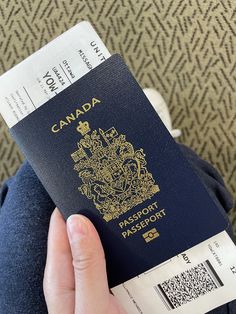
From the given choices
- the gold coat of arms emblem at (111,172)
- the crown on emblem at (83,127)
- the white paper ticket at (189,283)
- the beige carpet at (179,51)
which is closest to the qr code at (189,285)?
the white paper ticket at (189,283)

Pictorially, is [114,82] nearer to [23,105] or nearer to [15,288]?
[23,105]

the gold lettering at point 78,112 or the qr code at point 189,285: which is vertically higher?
the gold lettering at point 78,112

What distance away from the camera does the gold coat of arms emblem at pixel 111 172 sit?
58 centimetres

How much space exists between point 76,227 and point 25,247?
17 cm

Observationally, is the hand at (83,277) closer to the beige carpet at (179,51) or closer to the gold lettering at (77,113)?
the gold lettering at (77,113)

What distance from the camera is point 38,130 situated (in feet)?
1.90

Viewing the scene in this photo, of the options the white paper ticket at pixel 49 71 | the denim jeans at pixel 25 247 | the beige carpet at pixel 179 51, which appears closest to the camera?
the white paper ticket at pixel 49 71

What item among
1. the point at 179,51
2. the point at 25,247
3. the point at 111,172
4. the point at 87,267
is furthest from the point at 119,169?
the point at 179,51

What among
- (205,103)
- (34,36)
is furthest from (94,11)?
(205,103)

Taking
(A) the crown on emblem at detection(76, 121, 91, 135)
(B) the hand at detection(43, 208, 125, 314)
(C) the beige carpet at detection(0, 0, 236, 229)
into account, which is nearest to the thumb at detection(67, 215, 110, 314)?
(B) the hand at detection(43, 208, 125, 314)

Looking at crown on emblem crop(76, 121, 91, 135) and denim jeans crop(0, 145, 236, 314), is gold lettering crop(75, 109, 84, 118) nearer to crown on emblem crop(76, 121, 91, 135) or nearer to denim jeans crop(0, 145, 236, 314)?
crown on emblem crop(76, 121, 91, 135)

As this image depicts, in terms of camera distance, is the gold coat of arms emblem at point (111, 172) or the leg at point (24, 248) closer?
the gold coat of arms emblem at point (111, 172)

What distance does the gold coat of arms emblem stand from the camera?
1.90ft

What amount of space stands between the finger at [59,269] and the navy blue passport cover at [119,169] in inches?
1.4
